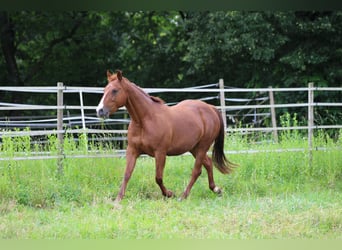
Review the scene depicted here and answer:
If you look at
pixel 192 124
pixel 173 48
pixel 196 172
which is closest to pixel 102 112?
pixel 192 124

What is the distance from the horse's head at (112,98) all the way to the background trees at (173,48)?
27.9 ft

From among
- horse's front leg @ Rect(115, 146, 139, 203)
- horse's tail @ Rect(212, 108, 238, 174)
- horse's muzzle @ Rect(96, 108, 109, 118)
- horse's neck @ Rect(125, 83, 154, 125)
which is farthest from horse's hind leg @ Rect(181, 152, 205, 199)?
horse's muzzle @ Rect(96, 108, 109, 118)

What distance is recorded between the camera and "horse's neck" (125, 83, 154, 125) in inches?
258

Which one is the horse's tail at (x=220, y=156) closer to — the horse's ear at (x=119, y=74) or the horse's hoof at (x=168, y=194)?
the horse's hoof at (x=168, y=194)

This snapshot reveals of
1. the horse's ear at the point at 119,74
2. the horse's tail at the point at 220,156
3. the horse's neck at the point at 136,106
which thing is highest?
the horse's ear at the point at 119,74

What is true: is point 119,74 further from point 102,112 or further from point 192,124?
point 192,124

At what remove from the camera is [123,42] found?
18.8 m

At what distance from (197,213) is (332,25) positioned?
10.4m

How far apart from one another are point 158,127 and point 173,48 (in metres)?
12.1

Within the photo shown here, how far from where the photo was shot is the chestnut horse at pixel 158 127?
638cm

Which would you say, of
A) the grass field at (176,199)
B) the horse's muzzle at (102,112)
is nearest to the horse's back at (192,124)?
the grass field at (176,199)

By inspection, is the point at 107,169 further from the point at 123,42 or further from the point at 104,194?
the point at 123,42

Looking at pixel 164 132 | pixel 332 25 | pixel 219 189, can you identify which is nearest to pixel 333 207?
pixel 219 189

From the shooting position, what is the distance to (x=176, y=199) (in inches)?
261
